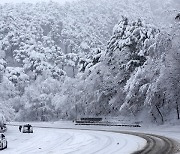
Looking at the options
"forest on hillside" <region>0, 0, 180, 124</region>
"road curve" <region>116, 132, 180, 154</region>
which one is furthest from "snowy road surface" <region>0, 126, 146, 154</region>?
"forest on hillside" <region>0, 0, 180, 124</region>

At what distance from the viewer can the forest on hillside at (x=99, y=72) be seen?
135 ft

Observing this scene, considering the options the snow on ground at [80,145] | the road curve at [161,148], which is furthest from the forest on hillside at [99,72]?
the road curve at [161,148]

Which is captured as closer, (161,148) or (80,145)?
(161,148)

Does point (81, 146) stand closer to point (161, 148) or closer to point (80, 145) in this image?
point (80, 145)

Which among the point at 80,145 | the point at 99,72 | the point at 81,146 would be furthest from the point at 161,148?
the point at 99,72

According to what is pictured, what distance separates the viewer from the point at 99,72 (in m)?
62.5

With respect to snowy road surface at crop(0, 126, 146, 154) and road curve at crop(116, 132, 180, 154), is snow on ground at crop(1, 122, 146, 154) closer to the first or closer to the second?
snowy road surface at crop(0, 126, 146, 154)

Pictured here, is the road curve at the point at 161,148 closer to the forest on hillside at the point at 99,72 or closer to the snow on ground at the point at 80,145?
the snow on ground at the point at 80,145

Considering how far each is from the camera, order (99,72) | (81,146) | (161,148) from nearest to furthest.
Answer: (161,148) < (81,146) < (99,72)

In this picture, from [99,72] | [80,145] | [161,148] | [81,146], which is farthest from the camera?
[99,72]

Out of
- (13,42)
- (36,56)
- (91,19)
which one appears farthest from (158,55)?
(91,19)

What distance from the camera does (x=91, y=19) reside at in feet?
626

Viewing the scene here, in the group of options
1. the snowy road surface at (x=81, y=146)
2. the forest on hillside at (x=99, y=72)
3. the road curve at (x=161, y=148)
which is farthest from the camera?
the forest on hillside at (x=99, y=72)

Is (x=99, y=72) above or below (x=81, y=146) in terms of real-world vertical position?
above
